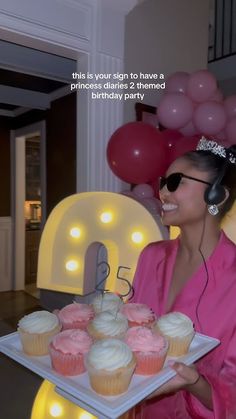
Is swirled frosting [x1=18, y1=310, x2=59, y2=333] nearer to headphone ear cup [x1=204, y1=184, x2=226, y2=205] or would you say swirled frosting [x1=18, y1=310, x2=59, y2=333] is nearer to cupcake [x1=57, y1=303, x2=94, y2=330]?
cupcake [x1=57, y1=303, x2=94, y2=330]

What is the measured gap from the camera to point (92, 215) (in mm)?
2139

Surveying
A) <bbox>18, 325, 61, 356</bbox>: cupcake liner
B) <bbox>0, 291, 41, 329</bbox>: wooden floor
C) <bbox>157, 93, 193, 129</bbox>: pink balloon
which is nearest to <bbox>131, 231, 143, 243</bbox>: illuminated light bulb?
<bbox>18, 325, 61, 356</bbox>: cupcake liner

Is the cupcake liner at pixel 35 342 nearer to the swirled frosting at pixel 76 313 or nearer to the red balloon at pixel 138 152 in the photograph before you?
the swirled frosting at pixel 76 313

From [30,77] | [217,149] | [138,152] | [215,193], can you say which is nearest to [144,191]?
[138,152]

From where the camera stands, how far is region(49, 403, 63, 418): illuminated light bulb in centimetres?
156

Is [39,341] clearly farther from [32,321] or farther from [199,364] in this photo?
[199,364]

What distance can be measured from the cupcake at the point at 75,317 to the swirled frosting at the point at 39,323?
4cm

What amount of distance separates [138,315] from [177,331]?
194 mm

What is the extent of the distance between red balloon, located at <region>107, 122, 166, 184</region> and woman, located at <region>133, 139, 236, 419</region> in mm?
921

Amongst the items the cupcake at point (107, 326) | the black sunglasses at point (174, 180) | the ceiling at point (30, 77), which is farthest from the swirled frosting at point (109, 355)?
the ceiling at point (30, 77)

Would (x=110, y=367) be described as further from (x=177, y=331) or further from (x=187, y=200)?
(x=187, y=200)

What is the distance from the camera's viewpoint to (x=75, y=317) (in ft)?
4.83

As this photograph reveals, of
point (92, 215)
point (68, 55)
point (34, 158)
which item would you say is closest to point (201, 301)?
point (92, 215)

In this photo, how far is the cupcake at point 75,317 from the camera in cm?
146
